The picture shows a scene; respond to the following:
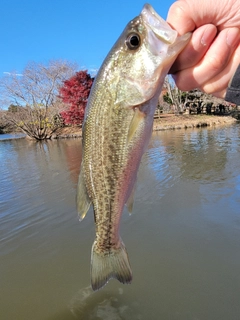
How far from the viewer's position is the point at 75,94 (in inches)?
1209

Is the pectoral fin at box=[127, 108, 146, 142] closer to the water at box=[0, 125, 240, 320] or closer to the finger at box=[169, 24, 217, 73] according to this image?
the finger at box=[169, 24, 217, 73]

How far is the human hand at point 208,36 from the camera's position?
1.38 meters

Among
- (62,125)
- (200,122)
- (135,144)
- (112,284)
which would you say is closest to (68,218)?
(112,284)

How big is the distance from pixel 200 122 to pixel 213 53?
90.3 ft

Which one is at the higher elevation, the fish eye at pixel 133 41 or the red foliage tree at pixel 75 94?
the red foliage tree at pixel 75 94

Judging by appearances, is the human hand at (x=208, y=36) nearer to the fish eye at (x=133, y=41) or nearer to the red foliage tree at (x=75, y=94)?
the fish eye at (x=133, y=41)

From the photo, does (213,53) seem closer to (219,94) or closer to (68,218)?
(219,94)

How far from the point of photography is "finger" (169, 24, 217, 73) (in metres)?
1.42

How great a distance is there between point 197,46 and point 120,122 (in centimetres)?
68

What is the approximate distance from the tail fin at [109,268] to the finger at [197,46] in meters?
1.55

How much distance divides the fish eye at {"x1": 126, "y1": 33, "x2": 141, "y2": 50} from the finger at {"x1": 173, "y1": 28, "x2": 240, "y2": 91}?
34 centimetres

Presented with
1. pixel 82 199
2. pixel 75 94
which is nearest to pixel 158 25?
pixel 82 199

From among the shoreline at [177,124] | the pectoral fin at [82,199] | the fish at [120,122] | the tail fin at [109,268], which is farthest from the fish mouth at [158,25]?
the shoreline at [177,124]

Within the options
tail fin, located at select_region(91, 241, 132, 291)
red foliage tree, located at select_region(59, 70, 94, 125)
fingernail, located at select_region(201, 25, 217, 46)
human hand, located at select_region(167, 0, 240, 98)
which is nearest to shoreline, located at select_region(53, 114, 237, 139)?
red foliage tree, located at select_region(59, 70, 94, 125)
